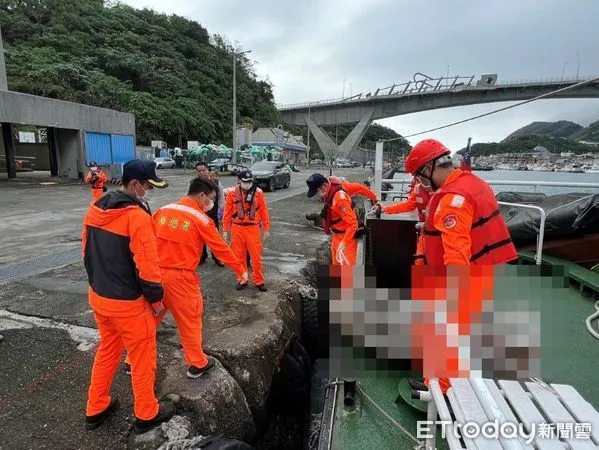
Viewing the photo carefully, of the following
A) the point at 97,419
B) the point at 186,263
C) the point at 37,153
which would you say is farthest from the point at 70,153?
the point at 97,419

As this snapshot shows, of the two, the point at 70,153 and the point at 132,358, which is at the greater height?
the point at 70,153

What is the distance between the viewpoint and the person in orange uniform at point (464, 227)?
201 cm

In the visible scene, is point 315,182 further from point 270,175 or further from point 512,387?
point 270,175

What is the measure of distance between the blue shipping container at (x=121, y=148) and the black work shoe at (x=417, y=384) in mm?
21866

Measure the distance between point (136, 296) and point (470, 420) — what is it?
1.87 metres

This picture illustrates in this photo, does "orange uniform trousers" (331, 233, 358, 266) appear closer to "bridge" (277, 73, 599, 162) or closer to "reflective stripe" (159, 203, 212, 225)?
"reflective stripe" (159, 203, 212, 225)

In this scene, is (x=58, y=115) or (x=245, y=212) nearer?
(x=245, y=212)

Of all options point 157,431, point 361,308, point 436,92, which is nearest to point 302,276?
point 361,308

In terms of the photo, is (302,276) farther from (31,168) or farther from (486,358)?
(31,168)

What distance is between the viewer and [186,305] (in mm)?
2803

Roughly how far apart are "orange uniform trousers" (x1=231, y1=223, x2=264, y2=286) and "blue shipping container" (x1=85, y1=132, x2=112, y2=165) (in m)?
17.8

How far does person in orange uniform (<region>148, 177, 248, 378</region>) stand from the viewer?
2.80 metres

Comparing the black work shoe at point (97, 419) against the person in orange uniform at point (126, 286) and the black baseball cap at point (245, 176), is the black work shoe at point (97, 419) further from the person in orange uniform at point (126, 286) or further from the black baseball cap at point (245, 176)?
the black baseball cap at point (245, 176)

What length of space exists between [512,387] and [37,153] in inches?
1322
